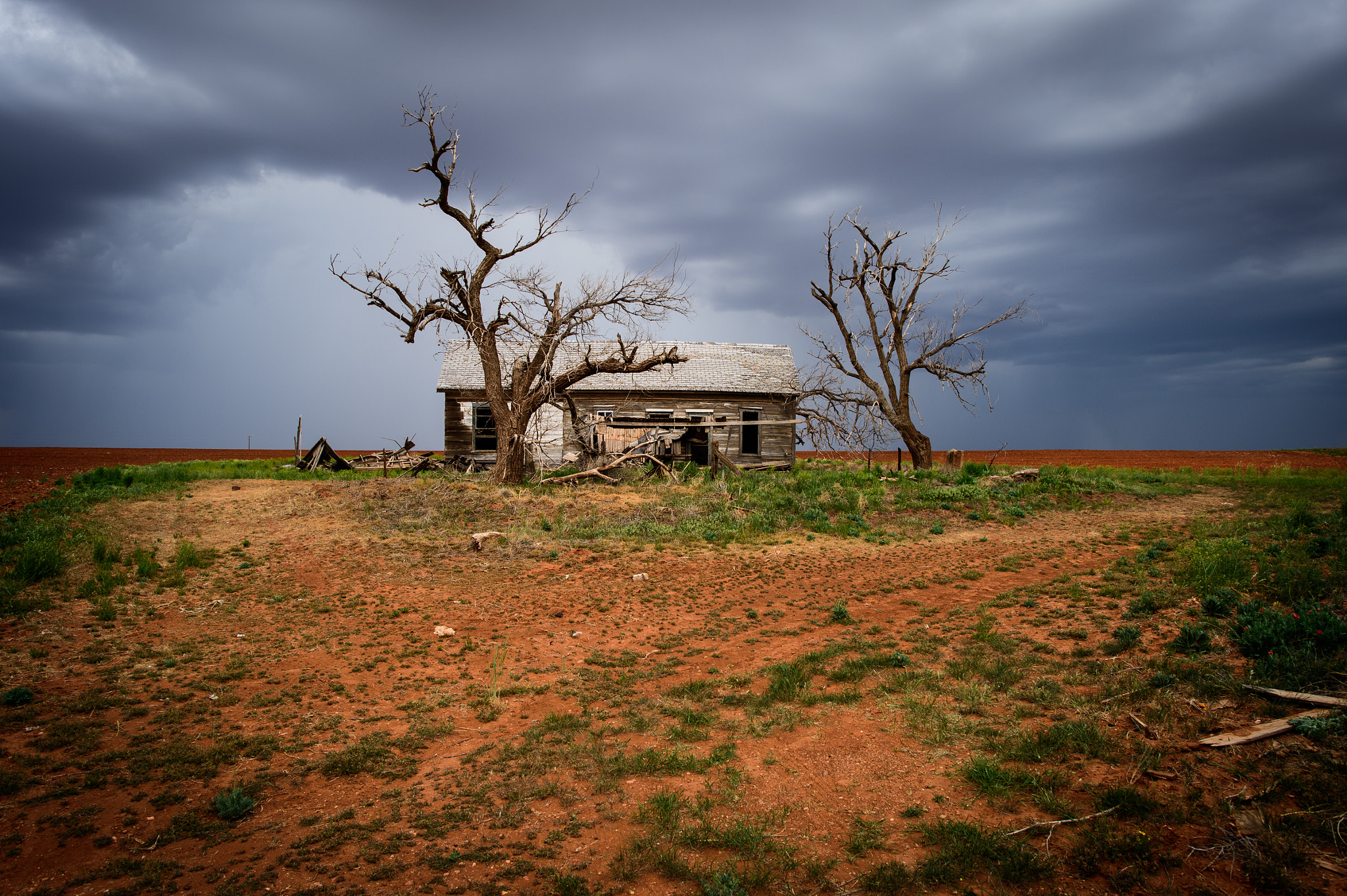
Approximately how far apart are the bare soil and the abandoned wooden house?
13198 mm

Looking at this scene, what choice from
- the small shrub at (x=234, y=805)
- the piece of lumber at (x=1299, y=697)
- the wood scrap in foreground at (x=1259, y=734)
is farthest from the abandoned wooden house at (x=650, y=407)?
the small shrub at (x=234, y=805)

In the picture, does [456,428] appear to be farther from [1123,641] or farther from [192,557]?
[1123,641]

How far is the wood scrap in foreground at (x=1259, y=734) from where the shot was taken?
4.32 meters

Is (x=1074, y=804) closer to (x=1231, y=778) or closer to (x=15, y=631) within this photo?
(x=1231, y=778)

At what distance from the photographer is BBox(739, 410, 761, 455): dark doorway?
2731 cm

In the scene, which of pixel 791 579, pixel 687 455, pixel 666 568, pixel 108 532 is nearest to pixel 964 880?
pixel 791 579

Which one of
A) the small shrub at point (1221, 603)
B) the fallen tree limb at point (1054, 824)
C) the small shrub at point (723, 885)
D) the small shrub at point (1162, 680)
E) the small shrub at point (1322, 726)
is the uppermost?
the small shrub at point (1221, 603)

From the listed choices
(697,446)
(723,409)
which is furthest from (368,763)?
(723,409)

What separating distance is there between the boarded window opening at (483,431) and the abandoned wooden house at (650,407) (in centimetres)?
3

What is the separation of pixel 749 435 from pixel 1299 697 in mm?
23245

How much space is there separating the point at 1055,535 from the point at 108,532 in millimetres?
17917

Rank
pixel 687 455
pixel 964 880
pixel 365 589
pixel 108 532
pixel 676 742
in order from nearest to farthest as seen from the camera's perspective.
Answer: pixel 964 880 → pixel 676 742 → pixel 365 589 → pixel 108 532 → pixel 687 455

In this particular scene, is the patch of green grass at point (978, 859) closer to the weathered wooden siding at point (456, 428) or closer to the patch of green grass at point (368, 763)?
the patch of green grass at point (368, 763)

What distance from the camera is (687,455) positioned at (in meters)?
24.1
